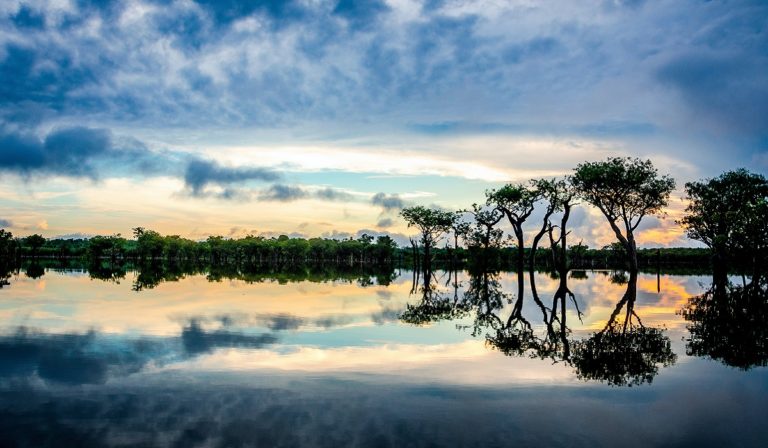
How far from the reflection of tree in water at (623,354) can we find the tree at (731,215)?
37.2m

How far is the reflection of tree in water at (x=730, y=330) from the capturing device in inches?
522

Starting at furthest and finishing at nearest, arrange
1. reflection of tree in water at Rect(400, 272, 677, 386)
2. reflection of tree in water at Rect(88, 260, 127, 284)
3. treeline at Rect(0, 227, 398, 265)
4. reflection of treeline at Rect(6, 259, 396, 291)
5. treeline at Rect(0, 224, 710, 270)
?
1. treeline at Rect(0, 227, 398, 265)
2. treeline at Rect(0, 224, 710, 270)
3. reflection of tree in water at Rect(88, 260, 127, 284)
4. reflection of treeline at Rect(6, 259, 396, 291)
5. reflection of tree in water at Rect(400, 272, 677, 386)

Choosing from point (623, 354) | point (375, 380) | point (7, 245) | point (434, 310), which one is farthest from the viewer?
point (7, 245)

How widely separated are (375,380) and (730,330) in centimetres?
1355

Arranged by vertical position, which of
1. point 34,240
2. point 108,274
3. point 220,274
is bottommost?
point 108,274

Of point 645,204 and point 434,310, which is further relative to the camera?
point 645,204

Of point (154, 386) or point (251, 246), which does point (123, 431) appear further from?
point (251, 246)

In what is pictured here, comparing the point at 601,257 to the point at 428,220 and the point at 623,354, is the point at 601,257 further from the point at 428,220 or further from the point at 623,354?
the point at 623,354

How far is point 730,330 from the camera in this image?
17.7 m

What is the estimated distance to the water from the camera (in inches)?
283

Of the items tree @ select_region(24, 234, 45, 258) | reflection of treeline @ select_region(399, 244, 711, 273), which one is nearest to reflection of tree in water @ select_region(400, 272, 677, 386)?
reflection of treeline @ select_region(399, 244, 711, 273)

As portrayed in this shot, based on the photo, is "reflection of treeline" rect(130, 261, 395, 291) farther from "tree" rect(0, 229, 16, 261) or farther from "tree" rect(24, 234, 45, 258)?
"tree" rect(24, 234, 45, 258)

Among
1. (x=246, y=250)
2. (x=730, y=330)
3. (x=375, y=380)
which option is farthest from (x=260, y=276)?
(x=246, y=250)

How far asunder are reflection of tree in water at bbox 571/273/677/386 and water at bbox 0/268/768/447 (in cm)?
6
